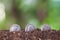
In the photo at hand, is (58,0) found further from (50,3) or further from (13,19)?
(13,19)

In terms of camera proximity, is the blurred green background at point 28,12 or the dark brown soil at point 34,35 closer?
the dark brown soil at point 34,35

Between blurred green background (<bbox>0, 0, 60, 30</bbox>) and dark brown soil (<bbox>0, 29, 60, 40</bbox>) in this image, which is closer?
dark brown soil (<bbox>0, 29, 60, 40</bbox>)

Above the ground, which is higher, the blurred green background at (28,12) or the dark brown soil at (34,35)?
the blurred green background at (28,12)

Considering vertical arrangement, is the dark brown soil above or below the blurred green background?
below

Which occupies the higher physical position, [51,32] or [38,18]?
[38,18]

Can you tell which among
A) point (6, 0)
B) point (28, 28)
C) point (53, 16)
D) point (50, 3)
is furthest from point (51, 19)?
point (28, 28)

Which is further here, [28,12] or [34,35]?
[28,12]

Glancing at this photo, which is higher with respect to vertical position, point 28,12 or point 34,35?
point 28,12

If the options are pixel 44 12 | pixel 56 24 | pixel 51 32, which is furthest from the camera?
pixel 44 12
